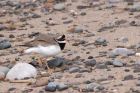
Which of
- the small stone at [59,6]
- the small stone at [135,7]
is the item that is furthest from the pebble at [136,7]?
the small stone at [59,6]

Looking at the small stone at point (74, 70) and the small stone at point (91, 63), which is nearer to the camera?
the small stone at point (74, 70)

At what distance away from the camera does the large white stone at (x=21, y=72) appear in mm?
8336

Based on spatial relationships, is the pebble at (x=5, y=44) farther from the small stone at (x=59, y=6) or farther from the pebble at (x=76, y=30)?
the small stone at (x=59, y=6)

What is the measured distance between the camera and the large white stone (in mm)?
8336

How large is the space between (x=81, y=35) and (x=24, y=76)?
116 inches

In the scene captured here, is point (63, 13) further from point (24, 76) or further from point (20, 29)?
point (24, 76)

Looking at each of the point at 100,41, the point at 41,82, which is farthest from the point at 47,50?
the point at 100,41

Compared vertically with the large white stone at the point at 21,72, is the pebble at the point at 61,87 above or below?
below

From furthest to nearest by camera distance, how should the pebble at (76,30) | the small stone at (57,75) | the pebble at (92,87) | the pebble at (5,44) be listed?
the pebble at (76,30), the pebble at (5,44), the small stone at (57,75), the pebble at (92,87)

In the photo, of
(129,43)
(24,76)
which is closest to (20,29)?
(129,43)

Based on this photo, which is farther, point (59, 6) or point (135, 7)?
point (59, 6)

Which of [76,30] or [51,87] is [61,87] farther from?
[76,30]

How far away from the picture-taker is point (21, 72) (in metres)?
8.38

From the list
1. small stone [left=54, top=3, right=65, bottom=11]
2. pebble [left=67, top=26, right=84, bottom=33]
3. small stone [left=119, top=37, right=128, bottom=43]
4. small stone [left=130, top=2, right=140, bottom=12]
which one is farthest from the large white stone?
small stone [left=54, top=3, right=65, bottom=11]
